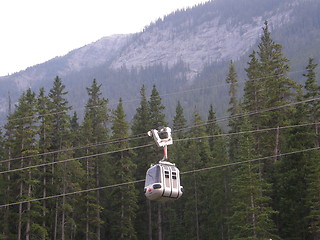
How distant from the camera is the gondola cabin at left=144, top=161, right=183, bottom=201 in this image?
23781mm

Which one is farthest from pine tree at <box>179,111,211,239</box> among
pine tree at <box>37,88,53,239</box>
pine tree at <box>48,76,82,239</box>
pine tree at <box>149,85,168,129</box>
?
pine tree at <box>37,88,53,239</box>

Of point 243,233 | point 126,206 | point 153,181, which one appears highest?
point 126,206

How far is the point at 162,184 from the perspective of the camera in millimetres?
23781

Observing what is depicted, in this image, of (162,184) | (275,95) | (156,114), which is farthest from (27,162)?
(162,184)

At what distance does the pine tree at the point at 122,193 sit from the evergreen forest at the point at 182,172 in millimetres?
122

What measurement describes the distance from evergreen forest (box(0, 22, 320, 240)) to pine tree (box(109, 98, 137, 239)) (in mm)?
122

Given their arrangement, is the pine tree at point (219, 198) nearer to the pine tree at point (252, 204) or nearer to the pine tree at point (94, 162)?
the pine tree at point (252, 204)

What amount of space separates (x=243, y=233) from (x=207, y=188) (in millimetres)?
18703

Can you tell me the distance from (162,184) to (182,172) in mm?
32045

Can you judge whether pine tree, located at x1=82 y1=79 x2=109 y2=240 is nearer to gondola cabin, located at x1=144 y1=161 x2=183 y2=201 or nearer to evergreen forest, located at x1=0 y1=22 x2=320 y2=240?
evergreen forest, located at x1=0 y1=22 x2=320 y2=240

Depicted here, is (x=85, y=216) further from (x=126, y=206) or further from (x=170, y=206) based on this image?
(x=170, y=206)

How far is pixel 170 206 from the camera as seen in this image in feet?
210

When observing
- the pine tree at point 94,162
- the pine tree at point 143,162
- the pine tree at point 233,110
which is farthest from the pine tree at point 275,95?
the pine tree at point 94,162

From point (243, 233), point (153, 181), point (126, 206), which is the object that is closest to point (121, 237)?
point (126, 206)
